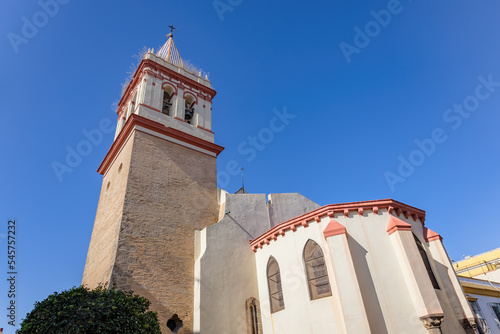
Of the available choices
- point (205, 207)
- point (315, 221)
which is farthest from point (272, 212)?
point (315, 221)

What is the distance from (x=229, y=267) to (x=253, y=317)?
7.09 feet

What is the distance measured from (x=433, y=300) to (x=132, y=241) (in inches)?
406

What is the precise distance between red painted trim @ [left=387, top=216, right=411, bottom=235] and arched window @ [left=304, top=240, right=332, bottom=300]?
2431mm

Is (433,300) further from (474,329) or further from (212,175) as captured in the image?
(212,175)

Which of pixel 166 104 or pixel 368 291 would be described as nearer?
pixel 368 291

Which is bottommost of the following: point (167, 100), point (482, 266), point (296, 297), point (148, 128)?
point (296, 297)

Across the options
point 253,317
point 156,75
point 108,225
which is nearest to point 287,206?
point 253,317

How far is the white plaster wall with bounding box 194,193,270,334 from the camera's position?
12.2 metres

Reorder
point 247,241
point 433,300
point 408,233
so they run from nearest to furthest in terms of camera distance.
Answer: point 433,300 → point 408,233 → point 247,241

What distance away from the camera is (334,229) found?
1079cm

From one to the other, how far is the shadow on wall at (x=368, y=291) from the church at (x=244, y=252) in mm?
33

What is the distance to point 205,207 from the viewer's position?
15.4 m

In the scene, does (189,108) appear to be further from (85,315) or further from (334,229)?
(85,315)

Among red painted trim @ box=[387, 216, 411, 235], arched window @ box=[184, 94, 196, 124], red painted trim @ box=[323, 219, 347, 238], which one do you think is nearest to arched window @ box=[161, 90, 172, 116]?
arched window @ box=[184, 94, 196, 124]
